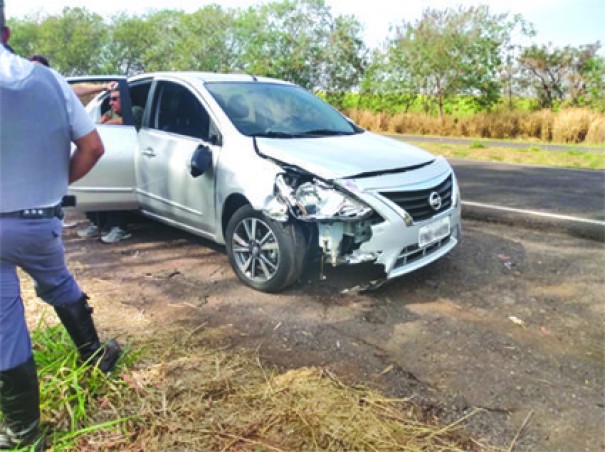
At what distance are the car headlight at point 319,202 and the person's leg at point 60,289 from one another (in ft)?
5.02

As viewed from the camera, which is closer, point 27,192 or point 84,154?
point 27,192

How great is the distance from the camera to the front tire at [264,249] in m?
3.88

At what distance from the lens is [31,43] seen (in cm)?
4094

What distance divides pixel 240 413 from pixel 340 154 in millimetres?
2184

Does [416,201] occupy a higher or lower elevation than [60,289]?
higher

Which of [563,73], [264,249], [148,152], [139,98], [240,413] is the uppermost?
[563,73]

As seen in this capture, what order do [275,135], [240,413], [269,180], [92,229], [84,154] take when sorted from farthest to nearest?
[92,229], [275,135], [269,180], [240,413], [84,154]

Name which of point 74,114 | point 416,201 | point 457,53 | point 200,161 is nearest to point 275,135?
point 200,161

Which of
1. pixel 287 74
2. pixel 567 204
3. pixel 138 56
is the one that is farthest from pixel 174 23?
pixel 567 204

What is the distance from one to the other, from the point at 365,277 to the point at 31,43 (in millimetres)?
45167

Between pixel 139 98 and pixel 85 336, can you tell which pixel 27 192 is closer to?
pixel 85 336

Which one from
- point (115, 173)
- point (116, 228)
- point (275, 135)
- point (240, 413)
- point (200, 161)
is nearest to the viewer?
point (240, 413)

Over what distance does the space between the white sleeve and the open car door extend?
267 centimetres

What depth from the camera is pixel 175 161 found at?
471 centimetres
